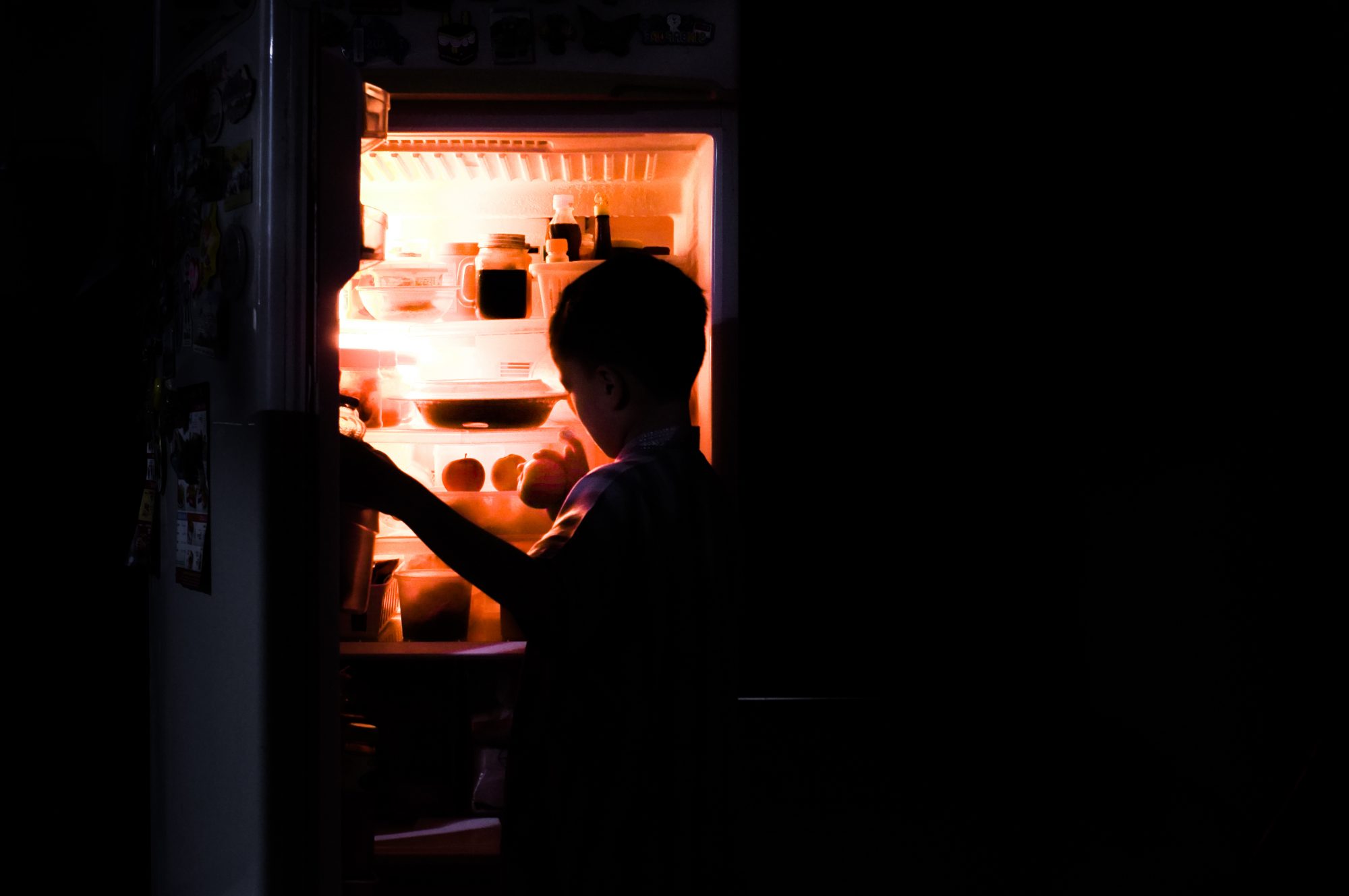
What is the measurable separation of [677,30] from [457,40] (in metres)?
0.35

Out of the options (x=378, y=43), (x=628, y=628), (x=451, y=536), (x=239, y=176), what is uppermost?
(x=378, y=43)

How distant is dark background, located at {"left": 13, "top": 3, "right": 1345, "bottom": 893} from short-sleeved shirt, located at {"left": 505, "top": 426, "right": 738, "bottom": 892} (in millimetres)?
360

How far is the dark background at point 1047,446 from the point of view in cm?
136

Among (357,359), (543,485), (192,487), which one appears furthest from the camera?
(357,359)

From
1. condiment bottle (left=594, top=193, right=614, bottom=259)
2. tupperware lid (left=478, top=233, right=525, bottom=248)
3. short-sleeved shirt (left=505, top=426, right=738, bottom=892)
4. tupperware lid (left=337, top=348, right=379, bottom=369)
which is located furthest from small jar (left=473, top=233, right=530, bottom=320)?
short-sleeved shirt (left=505, top=426, right=738, bottom=892)

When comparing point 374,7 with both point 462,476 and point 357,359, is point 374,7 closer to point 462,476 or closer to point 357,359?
point 357,359

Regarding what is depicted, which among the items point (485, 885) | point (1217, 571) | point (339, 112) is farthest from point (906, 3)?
point (485, 885)

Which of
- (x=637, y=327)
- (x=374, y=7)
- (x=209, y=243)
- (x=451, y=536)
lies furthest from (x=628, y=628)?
(x=374, y=7)

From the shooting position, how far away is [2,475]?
1543 mm

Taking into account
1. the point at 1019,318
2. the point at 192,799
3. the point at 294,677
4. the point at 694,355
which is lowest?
the point at 192,799

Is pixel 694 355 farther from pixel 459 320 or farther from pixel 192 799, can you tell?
pixel 192 799

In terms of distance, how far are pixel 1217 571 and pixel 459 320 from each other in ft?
4.89

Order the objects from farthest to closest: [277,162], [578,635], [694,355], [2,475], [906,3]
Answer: [2,475], [906,3], [694,355], [578,635], [277,162]

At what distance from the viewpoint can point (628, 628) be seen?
983 mm
